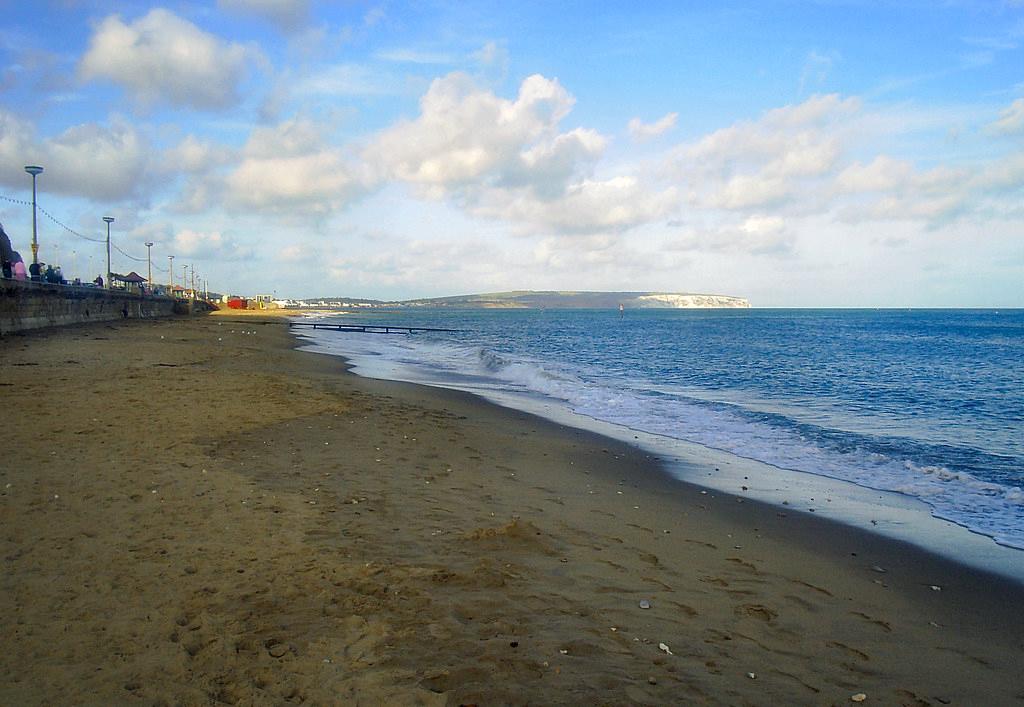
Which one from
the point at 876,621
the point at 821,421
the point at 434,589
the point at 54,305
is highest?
the point at 54,305

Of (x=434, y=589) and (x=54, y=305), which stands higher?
(x=54, y=305)

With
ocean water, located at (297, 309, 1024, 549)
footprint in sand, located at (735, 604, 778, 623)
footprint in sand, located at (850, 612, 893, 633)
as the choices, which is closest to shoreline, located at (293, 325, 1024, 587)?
ocean water, located at (297, 309, 1024, 549)

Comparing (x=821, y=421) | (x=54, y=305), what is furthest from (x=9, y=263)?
(x=821, y=421)

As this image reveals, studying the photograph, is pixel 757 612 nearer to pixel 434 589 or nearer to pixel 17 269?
pixel 434 589

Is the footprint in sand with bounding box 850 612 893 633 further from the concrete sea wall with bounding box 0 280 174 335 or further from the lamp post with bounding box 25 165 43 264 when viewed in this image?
the lamp post with bounding box 25 165 43 264

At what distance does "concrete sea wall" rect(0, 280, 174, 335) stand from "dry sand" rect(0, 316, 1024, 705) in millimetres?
22478

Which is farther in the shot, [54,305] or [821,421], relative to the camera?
[54,305]

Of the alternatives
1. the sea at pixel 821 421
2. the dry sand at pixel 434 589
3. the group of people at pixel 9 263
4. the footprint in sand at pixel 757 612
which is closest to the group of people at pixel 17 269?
the group of people at pixel 9 263

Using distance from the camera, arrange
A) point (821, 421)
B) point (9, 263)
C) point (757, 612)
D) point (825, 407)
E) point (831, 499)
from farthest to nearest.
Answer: point (9, 263), point (825, 407), point (821, 421), point (831, 499), point (757, 612)

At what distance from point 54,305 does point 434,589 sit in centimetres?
3905

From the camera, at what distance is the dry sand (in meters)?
3.96

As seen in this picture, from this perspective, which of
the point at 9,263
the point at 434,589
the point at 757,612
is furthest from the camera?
the point at 9,263

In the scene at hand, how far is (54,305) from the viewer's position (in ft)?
116

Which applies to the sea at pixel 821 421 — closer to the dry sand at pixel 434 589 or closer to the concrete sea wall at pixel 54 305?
the dry sand at pixel 434 589
